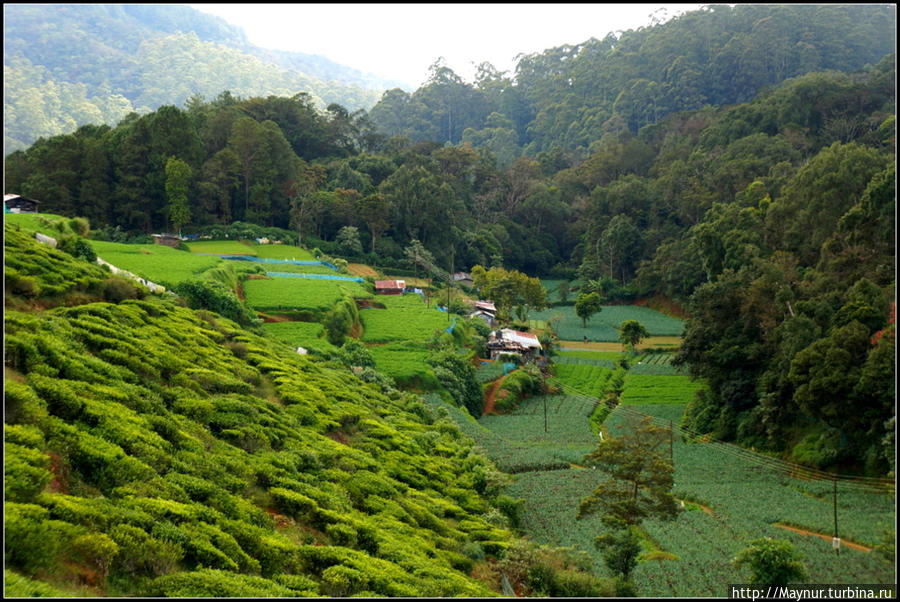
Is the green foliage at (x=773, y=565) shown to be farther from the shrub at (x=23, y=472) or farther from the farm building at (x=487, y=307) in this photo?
the farm building at (x=487, y=307)

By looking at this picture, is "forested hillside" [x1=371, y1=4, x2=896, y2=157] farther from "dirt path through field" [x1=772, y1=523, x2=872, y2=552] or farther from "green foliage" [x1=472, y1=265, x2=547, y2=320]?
A: "dirt path through field" [x1=772, y1=523, x2=872, y2=552]

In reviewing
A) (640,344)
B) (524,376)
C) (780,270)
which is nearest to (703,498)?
(780,270)

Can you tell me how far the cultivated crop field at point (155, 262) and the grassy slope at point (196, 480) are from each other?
15.2m

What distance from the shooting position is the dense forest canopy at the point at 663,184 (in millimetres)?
29062

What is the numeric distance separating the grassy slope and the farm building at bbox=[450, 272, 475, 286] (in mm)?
50241

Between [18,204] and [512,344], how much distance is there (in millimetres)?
34733

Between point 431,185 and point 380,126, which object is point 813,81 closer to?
point 431,185

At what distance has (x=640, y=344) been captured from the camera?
52.7 m

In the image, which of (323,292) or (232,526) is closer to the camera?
(232,526)

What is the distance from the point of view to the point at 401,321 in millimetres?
43875

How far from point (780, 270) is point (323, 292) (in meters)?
27.0

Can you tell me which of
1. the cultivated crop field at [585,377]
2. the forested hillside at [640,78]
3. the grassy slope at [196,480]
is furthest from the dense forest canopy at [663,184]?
the grassy slope at [196,480]

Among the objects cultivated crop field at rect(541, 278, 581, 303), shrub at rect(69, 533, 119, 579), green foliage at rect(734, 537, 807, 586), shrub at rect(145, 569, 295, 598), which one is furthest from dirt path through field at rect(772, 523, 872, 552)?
cultivated crop field at rect(541, 278, 581, 303)

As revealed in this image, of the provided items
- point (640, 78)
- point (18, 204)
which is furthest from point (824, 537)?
point (640, 78)
